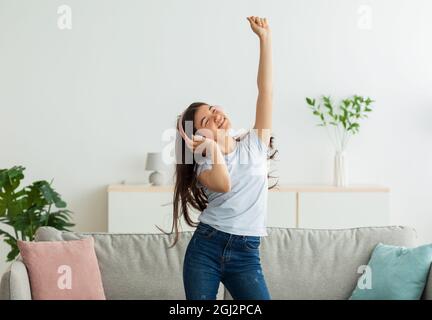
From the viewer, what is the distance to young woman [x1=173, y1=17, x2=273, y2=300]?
7.61 ft

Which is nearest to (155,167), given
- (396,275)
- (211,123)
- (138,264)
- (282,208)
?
(282,208)

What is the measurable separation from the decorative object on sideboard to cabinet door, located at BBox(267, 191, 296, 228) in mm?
763

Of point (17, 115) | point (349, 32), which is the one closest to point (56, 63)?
point (17, 115)

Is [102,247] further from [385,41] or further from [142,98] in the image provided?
[385,41]

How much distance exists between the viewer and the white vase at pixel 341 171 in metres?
5.18

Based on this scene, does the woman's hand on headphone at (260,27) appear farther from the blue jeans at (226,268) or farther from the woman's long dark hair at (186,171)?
the blue jeans at (226,268)

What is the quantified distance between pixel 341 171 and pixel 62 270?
2.50 meters

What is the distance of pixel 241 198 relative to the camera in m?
2.36

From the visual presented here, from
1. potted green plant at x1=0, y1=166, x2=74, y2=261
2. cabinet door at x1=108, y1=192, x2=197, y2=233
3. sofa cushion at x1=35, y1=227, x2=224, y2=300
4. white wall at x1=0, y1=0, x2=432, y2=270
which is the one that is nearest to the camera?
sofa cushion at x1=35, y1=227, x2=224, y2=300

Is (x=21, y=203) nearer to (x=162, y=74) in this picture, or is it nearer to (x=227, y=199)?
(x=162, y=74)

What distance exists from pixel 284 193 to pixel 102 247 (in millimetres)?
1847

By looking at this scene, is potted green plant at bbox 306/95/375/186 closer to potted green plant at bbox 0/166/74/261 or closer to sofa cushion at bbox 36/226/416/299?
sofa cushion at bbox 36/226/416/299

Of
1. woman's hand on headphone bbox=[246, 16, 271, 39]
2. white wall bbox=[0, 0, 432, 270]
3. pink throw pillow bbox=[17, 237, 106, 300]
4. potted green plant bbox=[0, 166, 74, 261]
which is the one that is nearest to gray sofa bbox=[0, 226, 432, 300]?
pink throw pillow bbox=[17, 237, 106, 300]

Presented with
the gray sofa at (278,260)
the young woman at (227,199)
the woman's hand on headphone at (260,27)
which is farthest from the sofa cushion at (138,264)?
the woman's hand on headphone at (260,27)
